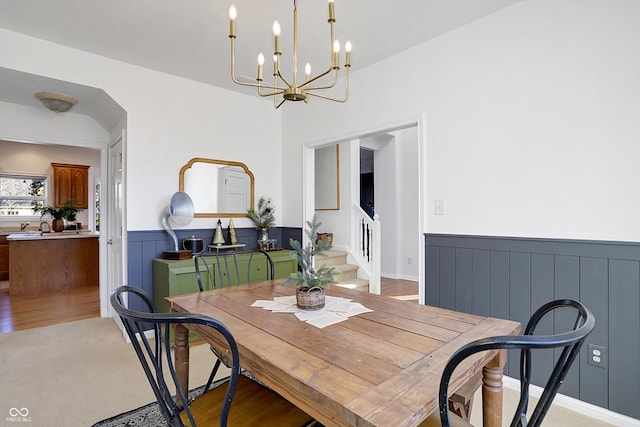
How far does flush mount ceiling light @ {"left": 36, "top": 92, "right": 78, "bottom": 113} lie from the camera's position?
3.10 m

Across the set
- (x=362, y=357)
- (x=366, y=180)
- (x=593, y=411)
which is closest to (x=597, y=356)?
(x=593, y=411)

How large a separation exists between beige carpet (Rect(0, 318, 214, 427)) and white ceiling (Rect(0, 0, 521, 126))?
2355 mm

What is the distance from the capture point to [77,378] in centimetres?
243

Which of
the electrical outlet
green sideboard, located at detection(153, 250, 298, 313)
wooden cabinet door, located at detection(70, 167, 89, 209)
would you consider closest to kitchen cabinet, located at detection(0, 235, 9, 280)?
wooden cabinet door, located at detection(70, 167, 89, 209)

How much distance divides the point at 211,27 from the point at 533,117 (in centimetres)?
243

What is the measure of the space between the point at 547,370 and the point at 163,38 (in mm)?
3727

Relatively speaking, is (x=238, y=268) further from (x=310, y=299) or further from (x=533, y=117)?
(x=533, y=117)

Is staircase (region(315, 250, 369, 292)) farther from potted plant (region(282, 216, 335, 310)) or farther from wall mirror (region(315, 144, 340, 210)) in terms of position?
potted plant (region(282, 216, 335, 310))

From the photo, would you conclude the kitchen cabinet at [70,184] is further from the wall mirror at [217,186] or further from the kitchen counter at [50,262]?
the wall mirror at [217,186]

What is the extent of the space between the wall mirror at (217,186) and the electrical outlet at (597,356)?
3.36 m

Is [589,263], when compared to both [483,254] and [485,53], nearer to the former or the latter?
[483,254]

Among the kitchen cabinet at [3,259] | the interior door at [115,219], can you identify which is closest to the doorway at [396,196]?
the interior door at [115,219]

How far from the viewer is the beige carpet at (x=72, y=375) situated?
6.68 feet

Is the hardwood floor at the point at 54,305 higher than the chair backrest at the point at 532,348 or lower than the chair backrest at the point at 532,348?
lower
